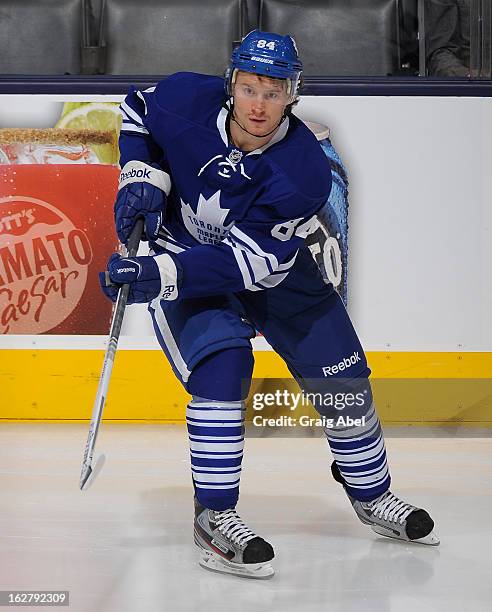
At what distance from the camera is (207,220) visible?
2.23 m

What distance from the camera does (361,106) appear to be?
3.43 metres

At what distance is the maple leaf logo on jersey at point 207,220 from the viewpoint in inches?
86.9

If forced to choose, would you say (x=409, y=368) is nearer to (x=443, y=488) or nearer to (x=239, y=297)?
(x=443, y=488)

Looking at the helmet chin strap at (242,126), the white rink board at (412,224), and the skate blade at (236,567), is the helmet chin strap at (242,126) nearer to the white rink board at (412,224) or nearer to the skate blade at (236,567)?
the skate blade at (236,567)

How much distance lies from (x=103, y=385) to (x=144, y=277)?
0.72ft

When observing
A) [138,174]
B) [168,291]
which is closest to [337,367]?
[168,291]

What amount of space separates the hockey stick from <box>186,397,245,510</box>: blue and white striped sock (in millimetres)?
174

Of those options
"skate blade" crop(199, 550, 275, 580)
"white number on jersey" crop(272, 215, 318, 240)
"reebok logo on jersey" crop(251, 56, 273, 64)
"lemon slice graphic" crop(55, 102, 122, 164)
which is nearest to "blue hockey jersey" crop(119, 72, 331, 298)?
"white number on jersey" crop(272, 215, 318, 240)

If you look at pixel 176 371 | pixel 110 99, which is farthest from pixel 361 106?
pixel 176 371

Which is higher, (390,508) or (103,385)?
(103,385)

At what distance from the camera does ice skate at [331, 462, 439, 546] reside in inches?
91.0

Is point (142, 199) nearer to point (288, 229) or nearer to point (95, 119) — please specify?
point (288, 229)

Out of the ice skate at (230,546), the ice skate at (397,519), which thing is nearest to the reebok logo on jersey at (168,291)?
the ice skate at (230,546)

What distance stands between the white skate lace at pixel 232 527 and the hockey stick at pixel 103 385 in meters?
0.25
